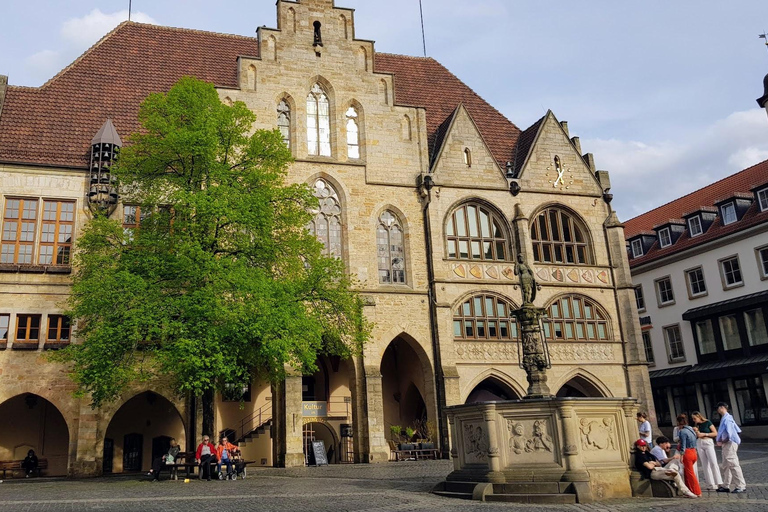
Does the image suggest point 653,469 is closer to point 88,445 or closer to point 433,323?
point 433,323

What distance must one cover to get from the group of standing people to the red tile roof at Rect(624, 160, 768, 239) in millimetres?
25323

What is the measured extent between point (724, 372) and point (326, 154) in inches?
816

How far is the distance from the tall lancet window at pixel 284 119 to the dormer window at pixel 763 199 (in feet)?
71.2

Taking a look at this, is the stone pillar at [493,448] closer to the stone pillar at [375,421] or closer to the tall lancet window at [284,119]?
the stone pillar at [375,421]

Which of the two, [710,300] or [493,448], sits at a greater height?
[710,300]

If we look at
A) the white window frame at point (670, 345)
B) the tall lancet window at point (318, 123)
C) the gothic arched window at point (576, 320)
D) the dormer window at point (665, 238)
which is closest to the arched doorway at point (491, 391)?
the gothic arched window at point (576, 320)

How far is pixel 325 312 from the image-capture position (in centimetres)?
2164

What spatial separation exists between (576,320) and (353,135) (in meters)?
11.5

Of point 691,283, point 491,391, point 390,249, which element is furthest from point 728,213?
point 390,249

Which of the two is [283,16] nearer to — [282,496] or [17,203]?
[17,203]

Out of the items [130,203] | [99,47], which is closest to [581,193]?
[130,203]

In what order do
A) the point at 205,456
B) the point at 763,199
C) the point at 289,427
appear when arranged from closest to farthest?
the point at 205,456 < the point at 289,427 < the point at 763,199

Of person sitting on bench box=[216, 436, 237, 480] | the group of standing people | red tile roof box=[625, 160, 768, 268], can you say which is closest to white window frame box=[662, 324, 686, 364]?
red tile roof box=[625, 160, 768, 268]

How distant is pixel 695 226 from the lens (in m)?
38.2
